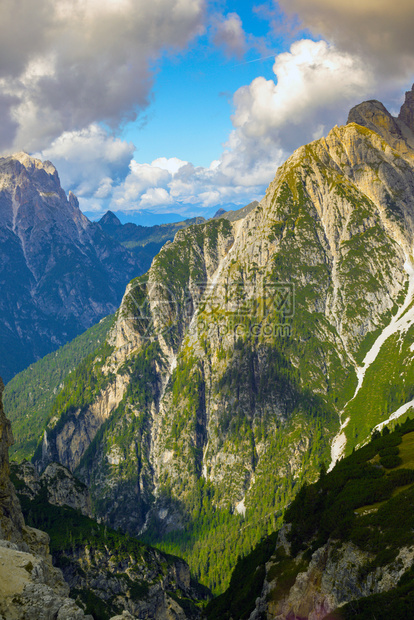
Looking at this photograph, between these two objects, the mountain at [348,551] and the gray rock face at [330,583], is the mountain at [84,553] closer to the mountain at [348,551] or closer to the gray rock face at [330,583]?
the mountain at [348,551]

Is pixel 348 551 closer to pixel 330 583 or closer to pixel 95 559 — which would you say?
pixel 330 583

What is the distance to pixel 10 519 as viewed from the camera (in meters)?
70.6

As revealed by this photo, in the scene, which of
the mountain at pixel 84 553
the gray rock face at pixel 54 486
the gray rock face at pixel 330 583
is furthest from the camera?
the gray rock face at pixel 54 486

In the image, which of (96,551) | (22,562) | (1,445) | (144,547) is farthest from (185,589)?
(22,562)

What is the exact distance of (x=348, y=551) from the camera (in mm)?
73438

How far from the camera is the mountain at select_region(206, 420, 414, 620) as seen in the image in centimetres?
6331

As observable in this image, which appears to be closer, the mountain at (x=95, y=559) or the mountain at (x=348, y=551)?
the mountain at (x=348, y=551)

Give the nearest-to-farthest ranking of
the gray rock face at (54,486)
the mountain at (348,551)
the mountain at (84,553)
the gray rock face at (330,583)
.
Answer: the mountain at (348,551), the gray rock face at (330,583), the mountain at (84,553), the gray rock face at (54,486)

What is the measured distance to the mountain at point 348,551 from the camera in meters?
63.3

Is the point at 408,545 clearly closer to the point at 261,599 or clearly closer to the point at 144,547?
the point at 261,599

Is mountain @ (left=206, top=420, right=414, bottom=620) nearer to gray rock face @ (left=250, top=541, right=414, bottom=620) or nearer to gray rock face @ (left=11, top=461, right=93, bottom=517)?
gray rock face @ (left=250, top=541, right=414, bottom=620)

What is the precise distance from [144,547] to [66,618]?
142m

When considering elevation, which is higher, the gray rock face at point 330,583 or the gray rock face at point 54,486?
the gray rock face at point 54,486

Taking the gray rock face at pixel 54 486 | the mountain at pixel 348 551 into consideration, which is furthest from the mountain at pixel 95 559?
the mountain at pixel 348 551
